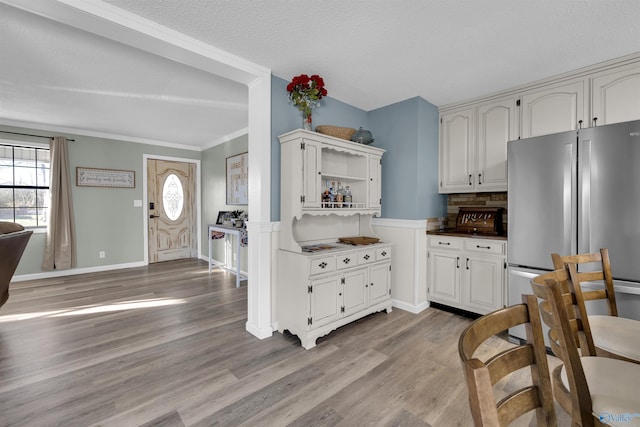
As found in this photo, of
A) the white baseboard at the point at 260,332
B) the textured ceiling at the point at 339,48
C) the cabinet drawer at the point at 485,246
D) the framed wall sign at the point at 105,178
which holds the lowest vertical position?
the white baseboard at the point at 260,332

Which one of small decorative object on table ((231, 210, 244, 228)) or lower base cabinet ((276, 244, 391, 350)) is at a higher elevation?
small decorative object on table ((231, 210, 244, 228))

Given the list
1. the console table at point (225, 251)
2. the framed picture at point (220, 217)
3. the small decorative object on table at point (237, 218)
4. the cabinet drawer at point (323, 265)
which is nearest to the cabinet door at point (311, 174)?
the cabinet drawer at point (323, 265)

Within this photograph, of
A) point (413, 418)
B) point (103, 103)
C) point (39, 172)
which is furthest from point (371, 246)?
point (39, 172)

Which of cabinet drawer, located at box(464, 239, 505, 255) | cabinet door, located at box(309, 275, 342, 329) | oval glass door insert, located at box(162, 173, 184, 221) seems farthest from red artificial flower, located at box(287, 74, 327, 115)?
oval glass door insert, located at box(162, 173, 184, 221)

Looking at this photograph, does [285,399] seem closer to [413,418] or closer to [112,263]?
[413,418]

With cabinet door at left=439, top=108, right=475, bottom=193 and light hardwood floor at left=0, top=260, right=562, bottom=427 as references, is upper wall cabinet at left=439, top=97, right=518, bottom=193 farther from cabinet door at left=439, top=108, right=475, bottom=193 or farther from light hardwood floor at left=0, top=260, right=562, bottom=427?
light hardwood floor at left=0, top=260, right=562, bottom=427

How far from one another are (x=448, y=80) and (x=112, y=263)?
6.13 meters

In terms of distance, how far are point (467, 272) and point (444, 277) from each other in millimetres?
272

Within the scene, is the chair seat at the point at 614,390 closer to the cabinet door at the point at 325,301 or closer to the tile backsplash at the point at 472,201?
the cabinet door at the point at 325,301

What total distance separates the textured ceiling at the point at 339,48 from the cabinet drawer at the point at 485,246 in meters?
1.63

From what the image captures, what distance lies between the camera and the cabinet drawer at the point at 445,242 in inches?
124

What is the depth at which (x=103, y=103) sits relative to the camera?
366cm

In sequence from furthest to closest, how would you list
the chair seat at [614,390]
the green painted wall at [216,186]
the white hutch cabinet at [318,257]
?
1. the green painted wall at [216,186]
2. the white hutch cabinet at [318,257]
3. the chair seat at [614,390]

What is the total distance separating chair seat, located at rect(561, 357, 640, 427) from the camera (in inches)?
34.9
